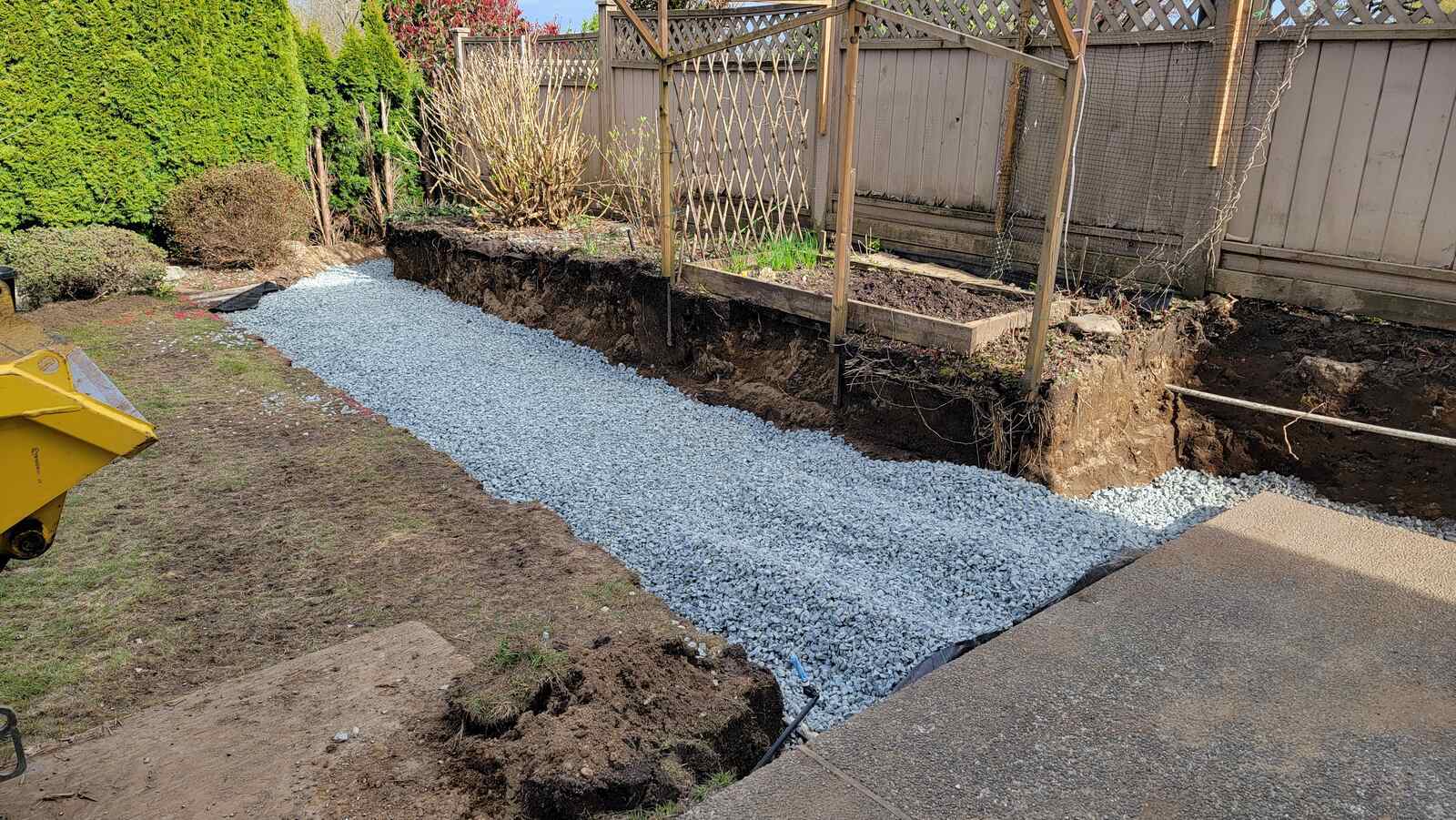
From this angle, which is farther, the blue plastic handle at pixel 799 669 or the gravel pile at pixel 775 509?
the gravel pile at pixel 775 509

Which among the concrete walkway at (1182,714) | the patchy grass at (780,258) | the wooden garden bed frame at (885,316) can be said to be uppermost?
the patchy grass at (780,258)

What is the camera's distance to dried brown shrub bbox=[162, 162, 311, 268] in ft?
27.4

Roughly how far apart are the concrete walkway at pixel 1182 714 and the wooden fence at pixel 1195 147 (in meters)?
2.31

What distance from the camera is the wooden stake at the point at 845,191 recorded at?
4594 millimetres

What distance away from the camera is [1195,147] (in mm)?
5070

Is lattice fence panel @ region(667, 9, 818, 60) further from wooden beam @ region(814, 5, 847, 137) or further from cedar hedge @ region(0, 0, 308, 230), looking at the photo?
cedar hedge @ region(0, 0, 308, 230)

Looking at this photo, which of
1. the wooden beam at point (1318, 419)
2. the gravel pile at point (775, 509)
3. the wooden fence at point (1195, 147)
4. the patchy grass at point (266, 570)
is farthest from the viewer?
the wooden fence at point (1195, 147)

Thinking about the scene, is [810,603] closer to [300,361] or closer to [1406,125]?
[1406,125]

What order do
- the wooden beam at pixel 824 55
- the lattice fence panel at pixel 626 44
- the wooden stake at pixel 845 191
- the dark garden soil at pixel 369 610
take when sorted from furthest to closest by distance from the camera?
the lattice fence panel at pixel 626 44
the wooden beam at pixel 824 55
the wooden stake at pixel 845 191
the dark garden soil at pixel 369 610

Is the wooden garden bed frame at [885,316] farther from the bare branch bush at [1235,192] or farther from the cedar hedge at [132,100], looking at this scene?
the cedar hedge at [132,100]

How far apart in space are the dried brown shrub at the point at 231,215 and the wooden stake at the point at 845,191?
20.3 feet

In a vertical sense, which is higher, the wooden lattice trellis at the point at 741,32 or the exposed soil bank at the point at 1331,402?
the wooden lattice trellis at the point at 741,32

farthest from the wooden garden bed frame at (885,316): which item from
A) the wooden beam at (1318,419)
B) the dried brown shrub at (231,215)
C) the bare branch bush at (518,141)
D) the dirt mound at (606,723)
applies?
the dried brown shrub at (231,215)

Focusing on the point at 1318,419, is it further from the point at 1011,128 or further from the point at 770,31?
the point at 770,31
